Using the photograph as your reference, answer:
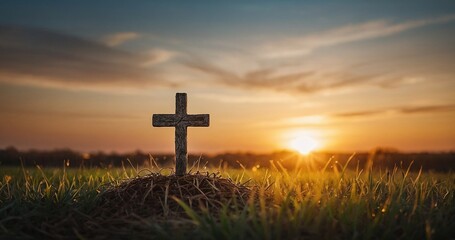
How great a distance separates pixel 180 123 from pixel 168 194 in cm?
157

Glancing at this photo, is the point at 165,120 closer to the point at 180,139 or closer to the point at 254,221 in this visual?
the point at 180,139

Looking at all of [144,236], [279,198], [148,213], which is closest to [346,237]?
[279,198]

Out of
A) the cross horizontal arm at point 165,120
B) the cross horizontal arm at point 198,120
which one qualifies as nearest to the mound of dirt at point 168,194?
the cross horizontal arm at point 198,120

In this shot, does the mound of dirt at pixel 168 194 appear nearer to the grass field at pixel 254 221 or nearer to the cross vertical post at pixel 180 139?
the grass field at pixel 254 221

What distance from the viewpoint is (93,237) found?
559 cm

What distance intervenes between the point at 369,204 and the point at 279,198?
47.7 inches

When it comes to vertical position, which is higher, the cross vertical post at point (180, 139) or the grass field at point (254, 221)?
the cross vertical post at point (180, 139)

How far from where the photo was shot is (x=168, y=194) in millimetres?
6949

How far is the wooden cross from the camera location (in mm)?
7953

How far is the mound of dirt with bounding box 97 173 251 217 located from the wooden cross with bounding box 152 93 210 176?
19.3 inches

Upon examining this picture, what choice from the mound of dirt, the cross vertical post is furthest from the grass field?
the cross vertical post

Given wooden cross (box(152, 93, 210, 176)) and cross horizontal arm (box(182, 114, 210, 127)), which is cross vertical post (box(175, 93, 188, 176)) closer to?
wooden cross (box(152, 93, 210, 176))

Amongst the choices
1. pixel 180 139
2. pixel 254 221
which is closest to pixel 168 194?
pixel 180 139

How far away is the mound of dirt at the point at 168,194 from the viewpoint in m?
6.40
